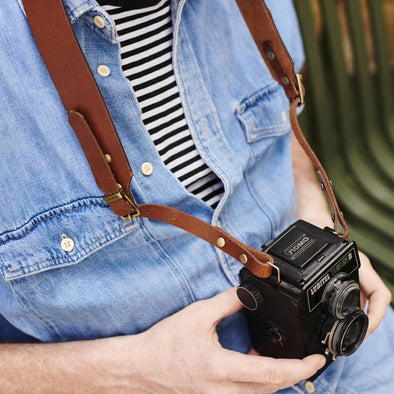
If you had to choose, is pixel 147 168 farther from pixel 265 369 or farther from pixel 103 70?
pixel 265 369

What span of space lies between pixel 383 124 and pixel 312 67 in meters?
0.32

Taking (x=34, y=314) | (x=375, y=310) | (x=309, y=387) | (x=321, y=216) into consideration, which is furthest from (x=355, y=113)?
(x=34, y=314)

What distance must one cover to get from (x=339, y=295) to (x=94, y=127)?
441 mm

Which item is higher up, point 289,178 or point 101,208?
point 101,208

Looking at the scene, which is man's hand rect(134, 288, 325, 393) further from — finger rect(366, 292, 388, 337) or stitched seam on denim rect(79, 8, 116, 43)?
stitched seam on denim rect(79, 8, 116, 43)

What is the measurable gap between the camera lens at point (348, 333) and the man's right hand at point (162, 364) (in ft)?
0.11

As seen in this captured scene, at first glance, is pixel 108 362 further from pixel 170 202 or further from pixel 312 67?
pixel 312 67

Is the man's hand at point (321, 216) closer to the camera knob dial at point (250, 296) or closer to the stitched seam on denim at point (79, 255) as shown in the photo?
the camera knob dial at point (250, 296)

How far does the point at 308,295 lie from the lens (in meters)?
0.85

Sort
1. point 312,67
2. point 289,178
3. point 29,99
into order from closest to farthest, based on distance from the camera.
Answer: point 29,99
point 289,178
point 312,67

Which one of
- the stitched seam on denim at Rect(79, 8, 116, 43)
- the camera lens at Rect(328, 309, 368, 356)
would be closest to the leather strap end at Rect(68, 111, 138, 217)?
the stitched seam on denim at Rect(79, 8, 116, 43)

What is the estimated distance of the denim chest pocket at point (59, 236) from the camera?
88 cm

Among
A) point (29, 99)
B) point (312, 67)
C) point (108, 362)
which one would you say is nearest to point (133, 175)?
point (29, 99)

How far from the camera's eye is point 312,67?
5.25 feet
